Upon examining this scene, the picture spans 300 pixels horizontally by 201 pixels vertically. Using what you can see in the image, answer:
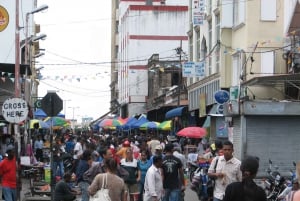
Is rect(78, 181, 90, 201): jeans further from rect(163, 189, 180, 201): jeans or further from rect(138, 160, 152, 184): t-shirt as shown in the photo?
rect(163, 189, 180, 201): jeans

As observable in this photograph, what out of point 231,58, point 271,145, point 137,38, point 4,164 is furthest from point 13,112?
point 137,38

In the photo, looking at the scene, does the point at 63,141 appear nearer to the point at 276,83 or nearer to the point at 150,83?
the point at 276,83

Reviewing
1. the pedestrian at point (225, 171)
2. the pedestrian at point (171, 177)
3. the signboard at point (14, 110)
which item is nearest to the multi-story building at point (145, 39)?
the signboard at point (14, 110)

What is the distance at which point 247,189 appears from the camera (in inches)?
305

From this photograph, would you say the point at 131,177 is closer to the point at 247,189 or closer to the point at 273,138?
the point at 273,138

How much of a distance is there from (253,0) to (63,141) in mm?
14238

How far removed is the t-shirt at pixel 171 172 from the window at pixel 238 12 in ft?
58.2

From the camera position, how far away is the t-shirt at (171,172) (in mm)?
14508

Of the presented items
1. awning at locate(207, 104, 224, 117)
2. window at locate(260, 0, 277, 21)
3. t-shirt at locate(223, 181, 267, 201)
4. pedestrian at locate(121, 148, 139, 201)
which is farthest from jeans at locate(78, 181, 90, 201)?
window at locate(260, 0, 277, 21)

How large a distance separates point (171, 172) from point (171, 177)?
10 centimetres

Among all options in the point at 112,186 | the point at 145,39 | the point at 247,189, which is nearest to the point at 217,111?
the point at 112,186

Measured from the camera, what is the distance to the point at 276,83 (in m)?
28.9

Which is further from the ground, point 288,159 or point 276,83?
point 276,83

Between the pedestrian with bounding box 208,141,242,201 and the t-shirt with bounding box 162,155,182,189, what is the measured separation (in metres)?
2.61
